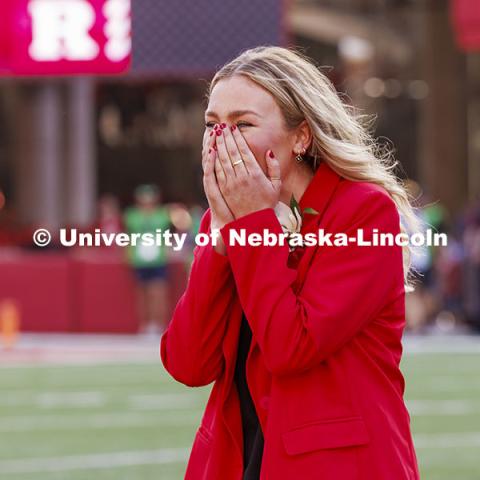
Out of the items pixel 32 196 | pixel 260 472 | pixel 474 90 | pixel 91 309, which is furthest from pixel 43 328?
pixel 474 90

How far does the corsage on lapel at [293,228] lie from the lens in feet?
10.5

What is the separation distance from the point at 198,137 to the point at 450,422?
105 feet

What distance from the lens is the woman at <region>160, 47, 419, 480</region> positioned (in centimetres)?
306

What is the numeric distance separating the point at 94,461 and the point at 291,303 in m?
6.74

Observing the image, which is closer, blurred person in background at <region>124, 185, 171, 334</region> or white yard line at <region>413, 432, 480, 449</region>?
white yard line at <region>413, 432, 480, 449</region>

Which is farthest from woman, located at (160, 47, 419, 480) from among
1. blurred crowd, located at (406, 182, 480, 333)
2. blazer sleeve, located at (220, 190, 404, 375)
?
blurred crowd, located at (406, 182, 480, 333)

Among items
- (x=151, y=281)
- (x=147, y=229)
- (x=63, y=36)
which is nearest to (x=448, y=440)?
→ (x=63, y=36)

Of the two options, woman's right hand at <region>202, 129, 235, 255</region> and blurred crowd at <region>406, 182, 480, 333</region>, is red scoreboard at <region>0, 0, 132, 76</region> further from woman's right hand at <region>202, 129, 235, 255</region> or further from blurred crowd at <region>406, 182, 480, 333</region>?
blurred crowd at <region>406, 182, 480, 333</region>

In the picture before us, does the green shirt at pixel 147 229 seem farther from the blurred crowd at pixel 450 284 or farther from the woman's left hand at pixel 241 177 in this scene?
the woman's left hand at pixel 241 177

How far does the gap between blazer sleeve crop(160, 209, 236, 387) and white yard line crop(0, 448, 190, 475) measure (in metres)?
6.11

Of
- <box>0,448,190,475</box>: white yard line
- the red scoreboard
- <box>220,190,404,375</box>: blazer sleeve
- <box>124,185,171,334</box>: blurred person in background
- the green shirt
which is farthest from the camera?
<box>124,185,171,334</box>: blurred person in background

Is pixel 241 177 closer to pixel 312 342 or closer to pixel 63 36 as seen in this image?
pixel 312 342

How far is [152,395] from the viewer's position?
13.0m

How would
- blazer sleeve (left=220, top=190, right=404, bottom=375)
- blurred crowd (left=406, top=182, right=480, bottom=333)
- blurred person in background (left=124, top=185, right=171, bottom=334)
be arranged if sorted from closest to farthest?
blazer sleeve (left=220, top=190, right=404, bottom=375), blurred person in background (left=124, top=185, right=171, bottom=334), blurred crowd (left=406, top=182, right=480, bottom=333)
